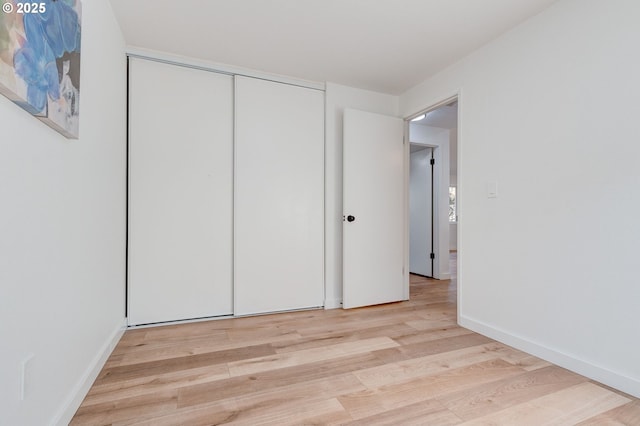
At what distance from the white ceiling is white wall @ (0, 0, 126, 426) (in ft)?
1.25

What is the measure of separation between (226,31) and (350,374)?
2.60m

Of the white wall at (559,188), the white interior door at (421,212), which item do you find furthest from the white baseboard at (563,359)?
the white interior door at (421,212)

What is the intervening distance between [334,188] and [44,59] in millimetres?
2445

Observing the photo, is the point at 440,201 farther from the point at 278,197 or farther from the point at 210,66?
the point at 210,66

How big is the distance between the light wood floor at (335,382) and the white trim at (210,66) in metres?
2.33

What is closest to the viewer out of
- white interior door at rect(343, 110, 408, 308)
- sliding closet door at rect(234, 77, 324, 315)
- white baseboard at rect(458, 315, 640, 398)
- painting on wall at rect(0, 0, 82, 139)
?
painting on wall at rect(0, 0, 82, 139)

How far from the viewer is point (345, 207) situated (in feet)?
10.1

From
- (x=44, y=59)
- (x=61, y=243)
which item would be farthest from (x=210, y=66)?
(x=61, y=243)

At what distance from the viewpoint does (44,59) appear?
1078 millimetres

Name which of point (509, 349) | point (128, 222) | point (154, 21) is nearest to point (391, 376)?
point (509, 349)

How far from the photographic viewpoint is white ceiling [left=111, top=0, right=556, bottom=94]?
1994 mm

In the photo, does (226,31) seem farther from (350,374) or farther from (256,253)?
(350,374)

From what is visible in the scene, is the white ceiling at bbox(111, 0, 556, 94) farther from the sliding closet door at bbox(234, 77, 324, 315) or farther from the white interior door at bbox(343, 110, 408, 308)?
the white interior door at bbox(343, 110, 408, 308)

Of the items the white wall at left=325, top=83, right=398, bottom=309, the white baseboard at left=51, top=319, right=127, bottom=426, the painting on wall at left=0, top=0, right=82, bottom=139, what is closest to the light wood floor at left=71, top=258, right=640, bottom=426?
the white baseboard at left=51, top=319, right=127, bottom=426
